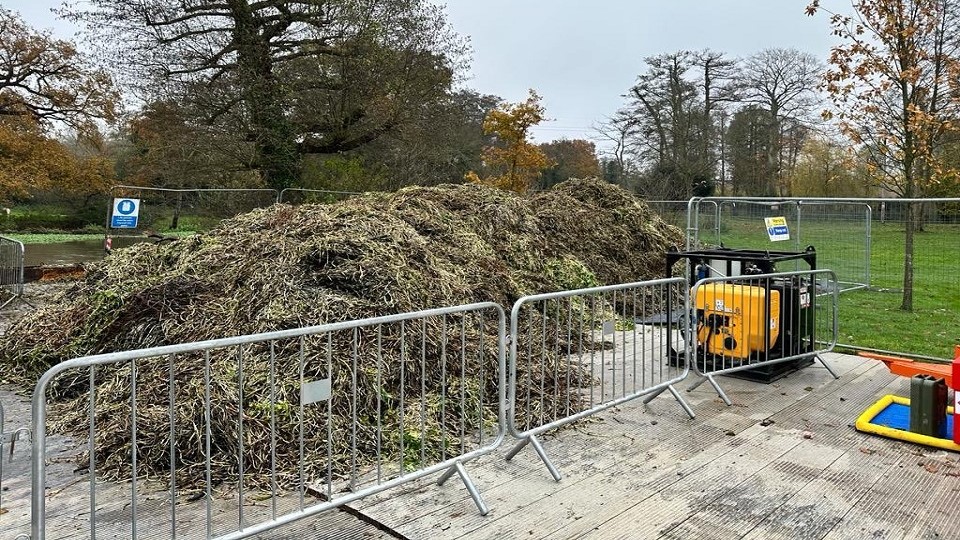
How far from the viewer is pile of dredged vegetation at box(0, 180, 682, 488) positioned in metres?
3.42

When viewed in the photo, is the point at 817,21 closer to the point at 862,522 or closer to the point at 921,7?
the point at 921,7

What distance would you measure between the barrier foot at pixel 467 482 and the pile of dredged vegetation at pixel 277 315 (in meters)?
0.19

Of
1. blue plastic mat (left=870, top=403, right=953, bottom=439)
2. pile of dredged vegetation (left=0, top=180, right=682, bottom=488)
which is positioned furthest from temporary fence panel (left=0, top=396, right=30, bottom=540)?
blue plastic mat (left=870, top=403, right=953, bottom=439)

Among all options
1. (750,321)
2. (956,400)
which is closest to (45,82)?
(750,321)

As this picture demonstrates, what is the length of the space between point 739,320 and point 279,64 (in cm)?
1377

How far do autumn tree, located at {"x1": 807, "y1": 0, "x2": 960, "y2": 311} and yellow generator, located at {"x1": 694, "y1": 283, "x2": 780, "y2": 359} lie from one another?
4.82m

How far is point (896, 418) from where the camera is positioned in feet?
14.0

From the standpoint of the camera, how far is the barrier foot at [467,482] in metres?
2.93

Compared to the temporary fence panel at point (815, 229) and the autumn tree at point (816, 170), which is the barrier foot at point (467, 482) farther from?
the autumn tree at point (816, 170)

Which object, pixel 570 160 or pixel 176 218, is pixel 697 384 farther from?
pixel 570 160

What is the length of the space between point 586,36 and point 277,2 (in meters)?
10.4

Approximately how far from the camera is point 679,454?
3715mm

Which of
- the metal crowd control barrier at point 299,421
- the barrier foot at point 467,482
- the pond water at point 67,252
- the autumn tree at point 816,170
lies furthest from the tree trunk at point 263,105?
the autumn tree at point 816,170

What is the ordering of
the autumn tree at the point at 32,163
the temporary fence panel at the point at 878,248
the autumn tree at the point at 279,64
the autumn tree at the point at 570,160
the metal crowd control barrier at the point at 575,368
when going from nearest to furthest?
the metal crowd control barrier at the point at 575,368 < the temporary fence panel at the point at 878,248 < the autumn tree at the point at 279,64 < the autumn tree at the point at 32,163 < the autumn tree at the point at 570,160
